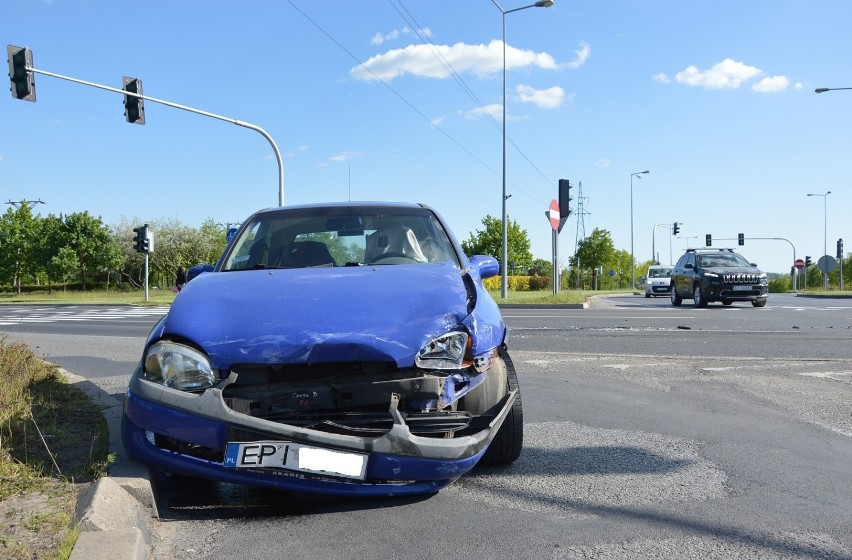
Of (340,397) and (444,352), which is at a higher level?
(444,352)

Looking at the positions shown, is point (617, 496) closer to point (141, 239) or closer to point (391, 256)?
point (391, 256)

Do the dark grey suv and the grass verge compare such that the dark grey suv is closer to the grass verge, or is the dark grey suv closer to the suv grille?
the suv grille

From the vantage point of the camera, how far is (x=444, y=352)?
3346 millimetres

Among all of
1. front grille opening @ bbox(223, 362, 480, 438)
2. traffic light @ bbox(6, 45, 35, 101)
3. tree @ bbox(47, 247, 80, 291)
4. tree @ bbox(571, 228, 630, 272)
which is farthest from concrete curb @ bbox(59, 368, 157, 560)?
tree @ bbox(571, 228, 630, 272)

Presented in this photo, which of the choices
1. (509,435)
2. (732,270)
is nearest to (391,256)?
(509,435)

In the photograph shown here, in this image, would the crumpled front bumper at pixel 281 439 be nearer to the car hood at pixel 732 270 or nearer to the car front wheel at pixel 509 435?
the car front wheel at pixel 509 435

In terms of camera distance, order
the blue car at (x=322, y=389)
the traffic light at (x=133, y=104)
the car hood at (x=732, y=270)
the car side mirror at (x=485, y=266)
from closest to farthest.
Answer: the blue car at (x=322, y=389) < the car side mirror at (x=485, y=266) < the traffic light at (x=133, y=104) < the car hood at (x=732, y=270)

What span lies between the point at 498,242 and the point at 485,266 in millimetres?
75720

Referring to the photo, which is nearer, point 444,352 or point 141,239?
point 444,352

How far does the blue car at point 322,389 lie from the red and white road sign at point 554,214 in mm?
20986

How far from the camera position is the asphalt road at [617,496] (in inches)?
117

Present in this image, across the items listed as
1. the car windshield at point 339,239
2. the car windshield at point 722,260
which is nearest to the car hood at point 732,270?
the car windshield at point 722,260

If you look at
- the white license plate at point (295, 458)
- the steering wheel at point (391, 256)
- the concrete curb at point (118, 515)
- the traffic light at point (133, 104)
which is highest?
the traffic light at point (133, 104)

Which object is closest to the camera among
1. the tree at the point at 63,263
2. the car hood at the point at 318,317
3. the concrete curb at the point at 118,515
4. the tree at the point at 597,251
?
the concrete curb at the point at 118,515
